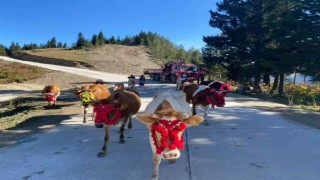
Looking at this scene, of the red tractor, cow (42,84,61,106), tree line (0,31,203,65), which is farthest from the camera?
tree line (0,31,203,65)

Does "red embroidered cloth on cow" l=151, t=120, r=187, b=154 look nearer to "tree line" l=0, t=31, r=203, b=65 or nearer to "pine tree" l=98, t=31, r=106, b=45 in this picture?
"tree line" l=0, t=31, r=203, b=65

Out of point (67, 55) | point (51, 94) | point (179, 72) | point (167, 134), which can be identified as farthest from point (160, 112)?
point (67, 55)

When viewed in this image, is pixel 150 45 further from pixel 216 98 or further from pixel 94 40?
pixel 216 98

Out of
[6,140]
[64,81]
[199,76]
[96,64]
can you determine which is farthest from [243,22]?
[96,64]

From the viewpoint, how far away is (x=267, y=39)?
90.8 feet

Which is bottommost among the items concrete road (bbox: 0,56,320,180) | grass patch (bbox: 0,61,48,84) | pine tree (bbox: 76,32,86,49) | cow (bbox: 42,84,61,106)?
concrete road (bbox: 0,56,320,180)

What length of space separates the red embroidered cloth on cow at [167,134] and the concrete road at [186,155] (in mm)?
1234

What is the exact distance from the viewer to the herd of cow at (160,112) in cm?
499

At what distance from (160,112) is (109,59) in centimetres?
6824

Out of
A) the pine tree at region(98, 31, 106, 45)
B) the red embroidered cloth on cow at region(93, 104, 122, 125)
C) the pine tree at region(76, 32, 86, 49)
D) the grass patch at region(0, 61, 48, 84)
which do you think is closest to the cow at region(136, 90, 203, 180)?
the red embroidered cloth on cow at region(93, 104, 122, 125)

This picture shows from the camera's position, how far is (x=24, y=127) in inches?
442

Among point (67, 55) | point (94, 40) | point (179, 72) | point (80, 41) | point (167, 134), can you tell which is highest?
point (94, 40)

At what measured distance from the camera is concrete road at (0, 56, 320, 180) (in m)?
6.25

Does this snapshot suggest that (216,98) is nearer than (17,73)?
Yes
